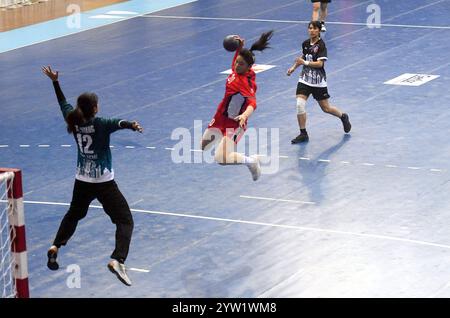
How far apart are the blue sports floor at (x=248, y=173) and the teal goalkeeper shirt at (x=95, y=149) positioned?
1239 millimetres

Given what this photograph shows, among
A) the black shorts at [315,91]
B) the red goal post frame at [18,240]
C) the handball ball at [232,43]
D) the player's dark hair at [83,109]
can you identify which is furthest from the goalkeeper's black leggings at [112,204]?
the black shorts at [315,91]

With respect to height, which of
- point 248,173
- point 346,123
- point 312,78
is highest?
point 312,78

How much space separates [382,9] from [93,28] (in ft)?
24.3

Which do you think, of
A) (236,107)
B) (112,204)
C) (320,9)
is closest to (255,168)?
(236,107)

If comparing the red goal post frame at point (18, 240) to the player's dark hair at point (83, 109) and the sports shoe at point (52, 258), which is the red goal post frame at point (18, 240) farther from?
the player's dark hair at point (83, 109)

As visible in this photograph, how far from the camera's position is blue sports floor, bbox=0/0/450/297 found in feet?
45.5

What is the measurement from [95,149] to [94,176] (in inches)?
12.2

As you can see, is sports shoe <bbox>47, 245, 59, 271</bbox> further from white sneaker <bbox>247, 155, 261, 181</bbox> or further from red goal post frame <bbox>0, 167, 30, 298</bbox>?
white sneaker <bbox>247, 155, 261, 181</bbox>

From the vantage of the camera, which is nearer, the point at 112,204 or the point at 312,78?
the point at 112,204

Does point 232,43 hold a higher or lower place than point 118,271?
higher

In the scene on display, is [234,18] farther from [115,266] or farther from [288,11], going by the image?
[115,266]

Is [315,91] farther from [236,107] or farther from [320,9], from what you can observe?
[320,9]

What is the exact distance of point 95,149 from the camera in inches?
526

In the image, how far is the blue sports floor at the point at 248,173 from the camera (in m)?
13.9
